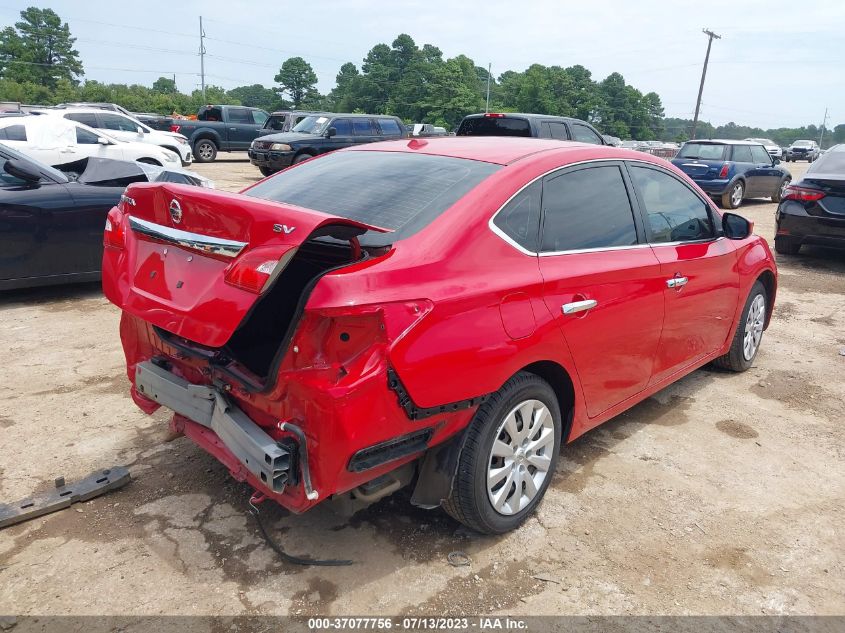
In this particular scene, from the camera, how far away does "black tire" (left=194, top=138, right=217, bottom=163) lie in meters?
23.2

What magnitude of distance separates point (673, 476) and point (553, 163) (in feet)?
5.79

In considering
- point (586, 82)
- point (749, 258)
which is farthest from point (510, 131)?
point (586, 82)

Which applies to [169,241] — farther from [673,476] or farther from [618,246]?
[673,476]

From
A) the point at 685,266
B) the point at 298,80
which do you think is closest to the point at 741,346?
the point at 685,266

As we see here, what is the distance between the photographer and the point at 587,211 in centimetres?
324

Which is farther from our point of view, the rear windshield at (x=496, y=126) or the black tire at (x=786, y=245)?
the rear windshield at (x=496, y=126)

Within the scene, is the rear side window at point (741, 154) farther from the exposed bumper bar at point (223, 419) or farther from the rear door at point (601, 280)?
the exposed bumper bar at point (223, 419)

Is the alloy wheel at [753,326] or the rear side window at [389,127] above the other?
the rear side window at [389,127]

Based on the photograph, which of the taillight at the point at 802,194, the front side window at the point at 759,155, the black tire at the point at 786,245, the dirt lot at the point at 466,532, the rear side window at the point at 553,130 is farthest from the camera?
the front side window at the point at 759,155

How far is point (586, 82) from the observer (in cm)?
8819

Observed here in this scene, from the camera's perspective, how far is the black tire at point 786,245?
8957 mm

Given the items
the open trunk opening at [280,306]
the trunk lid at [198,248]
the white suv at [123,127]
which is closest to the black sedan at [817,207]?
the trunk lid at [198,248]

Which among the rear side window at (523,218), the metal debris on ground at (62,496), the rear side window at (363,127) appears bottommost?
the metal debris on ground at (62,496)

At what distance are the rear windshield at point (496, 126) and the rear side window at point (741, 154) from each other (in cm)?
646
